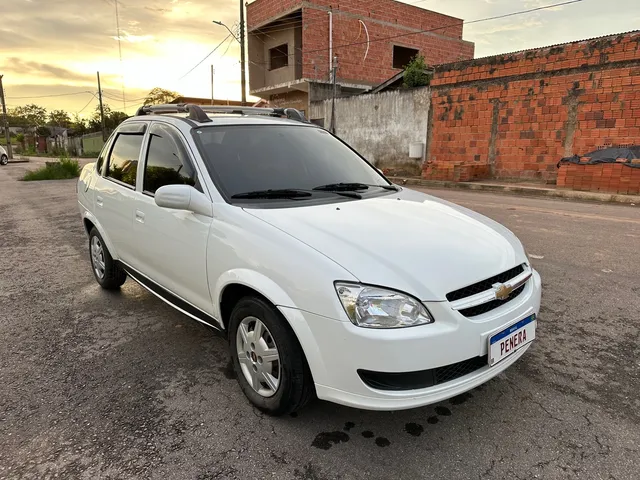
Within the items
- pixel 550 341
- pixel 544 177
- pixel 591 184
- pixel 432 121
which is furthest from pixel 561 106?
pixel 550 341

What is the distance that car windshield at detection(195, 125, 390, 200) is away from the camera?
2885mm

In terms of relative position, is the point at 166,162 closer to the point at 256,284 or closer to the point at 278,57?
the point at 256,284

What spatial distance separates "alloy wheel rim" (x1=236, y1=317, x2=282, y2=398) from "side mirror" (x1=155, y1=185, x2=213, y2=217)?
0.73 metres

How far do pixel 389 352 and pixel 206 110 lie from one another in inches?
104

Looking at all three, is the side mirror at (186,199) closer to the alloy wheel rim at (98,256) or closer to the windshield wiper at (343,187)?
the windshield wiper at (343,187)

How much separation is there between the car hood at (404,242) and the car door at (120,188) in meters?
1.62

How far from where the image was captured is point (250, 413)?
2482 mm

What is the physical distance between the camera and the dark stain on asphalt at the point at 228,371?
9.40 ft

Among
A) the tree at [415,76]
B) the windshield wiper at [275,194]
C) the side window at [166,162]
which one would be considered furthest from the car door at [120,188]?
the tree at [415,76]

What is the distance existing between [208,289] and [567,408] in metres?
2.14

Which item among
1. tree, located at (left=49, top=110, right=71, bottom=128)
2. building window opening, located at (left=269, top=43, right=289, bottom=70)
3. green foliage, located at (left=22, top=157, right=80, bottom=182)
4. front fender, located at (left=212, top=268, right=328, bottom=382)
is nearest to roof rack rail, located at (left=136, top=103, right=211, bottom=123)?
front fender, located at (left=212, top=268, right=328, bottom=382)

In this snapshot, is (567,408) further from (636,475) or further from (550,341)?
(550,341)

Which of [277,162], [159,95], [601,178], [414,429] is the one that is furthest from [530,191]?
[159,95]

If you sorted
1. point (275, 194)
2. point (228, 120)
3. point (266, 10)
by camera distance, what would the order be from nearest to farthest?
point (275, 194)
point (228, 120)
point (266, 10)
